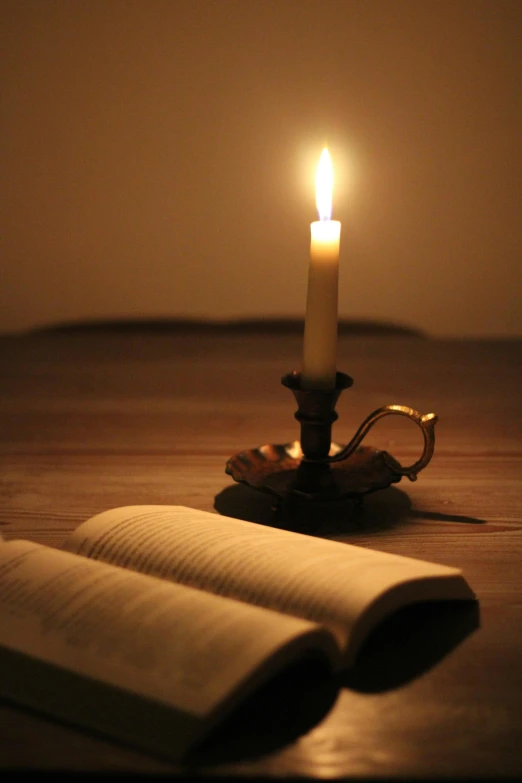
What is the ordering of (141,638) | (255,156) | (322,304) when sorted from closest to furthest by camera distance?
(141,638) < (322,304) < (255,156)

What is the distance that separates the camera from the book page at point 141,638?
0.55 meters

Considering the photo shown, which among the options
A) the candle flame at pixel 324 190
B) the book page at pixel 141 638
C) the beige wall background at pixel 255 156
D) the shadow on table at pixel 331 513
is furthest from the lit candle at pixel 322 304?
the beige wall background at pixel 255 156

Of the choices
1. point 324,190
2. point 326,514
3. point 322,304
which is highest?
point 324,190

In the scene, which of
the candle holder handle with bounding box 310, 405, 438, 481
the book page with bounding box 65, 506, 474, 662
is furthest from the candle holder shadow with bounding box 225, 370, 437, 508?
the book page with bounding box 65, 506, 474, 662

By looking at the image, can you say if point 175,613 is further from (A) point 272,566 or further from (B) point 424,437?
(B) point 424,437

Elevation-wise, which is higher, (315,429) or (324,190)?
(324,190)

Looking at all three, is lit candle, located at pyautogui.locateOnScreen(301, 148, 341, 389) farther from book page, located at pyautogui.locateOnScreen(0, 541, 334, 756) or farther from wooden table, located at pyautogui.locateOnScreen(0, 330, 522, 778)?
book page, located at pyautogui.locateOnScreen(0, 541, 334, 756)

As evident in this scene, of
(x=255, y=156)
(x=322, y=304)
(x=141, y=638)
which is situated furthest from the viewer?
(x=255, y=156)

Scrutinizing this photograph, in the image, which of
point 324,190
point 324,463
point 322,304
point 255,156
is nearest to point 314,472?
point 324,463

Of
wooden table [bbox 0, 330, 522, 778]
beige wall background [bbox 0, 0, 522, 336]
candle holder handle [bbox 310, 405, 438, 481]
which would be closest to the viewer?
wooden table [bbox 0, 330, 522, 778]

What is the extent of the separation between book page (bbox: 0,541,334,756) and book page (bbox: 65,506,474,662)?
4 centimetres

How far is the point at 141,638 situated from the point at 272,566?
12cm

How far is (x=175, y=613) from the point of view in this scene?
614mm

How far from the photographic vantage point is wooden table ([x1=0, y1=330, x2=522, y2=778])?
1.79 ft
